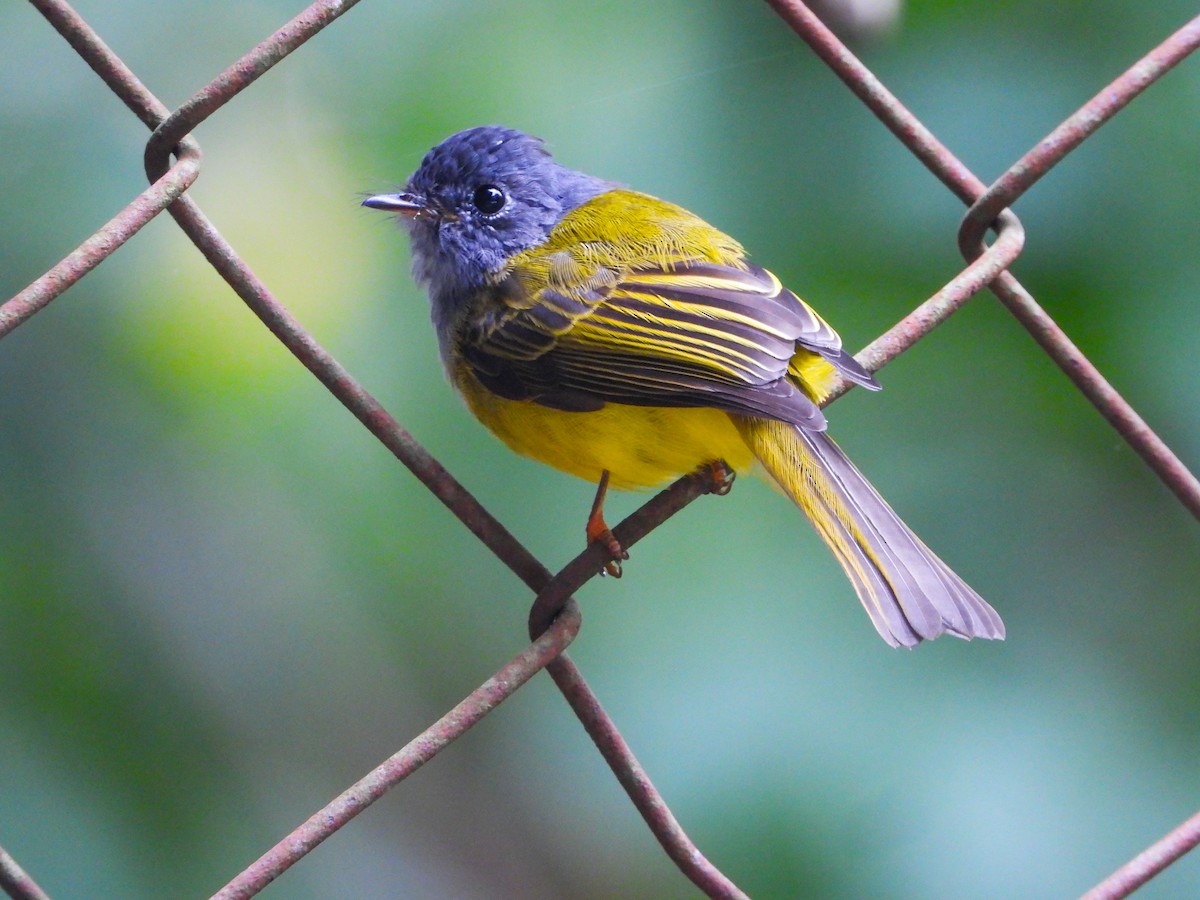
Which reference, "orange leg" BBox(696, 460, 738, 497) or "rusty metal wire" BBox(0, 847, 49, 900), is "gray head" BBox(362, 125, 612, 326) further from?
"rusty metal wire" BBox(0, 847, 49, 900)

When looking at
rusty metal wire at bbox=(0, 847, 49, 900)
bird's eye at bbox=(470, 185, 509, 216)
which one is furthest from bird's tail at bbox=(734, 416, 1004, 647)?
rusty metal wire at bbox=(0, 847, 49, 900)

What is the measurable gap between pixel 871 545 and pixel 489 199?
3.68 feet

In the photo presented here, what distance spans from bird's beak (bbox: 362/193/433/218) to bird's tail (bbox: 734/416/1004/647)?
0.83 metres

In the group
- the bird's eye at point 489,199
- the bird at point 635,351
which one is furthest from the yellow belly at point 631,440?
the bird's eye at point 489,199

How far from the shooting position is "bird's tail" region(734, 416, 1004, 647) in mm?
1817

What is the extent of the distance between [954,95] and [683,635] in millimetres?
1428

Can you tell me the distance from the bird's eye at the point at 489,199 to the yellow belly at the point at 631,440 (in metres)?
0.51

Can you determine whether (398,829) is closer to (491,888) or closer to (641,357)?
(491,888)

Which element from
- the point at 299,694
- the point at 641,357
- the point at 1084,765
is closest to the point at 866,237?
the point at 641,357

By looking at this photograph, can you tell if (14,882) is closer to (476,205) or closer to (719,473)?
(719,473)

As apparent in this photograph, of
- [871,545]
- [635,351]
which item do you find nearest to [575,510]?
[635,351]

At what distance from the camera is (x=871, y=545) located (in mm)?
1924

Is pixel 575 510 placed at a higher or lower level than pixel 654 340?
lower

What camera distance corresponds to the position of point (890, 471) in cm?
275
